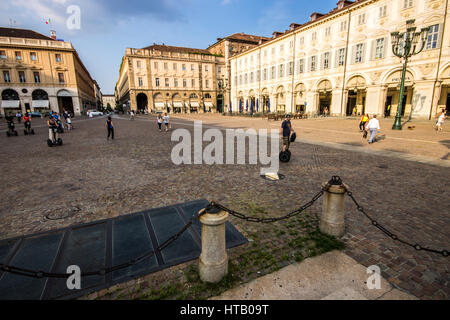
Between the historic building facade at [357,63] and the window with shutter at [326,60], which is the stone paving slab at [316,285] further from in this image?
the window with shutter at [326,60]

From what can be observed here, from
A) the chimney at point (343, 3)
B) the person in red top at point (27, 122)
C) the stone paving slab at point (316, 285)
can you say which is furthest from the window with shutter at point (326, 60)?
the stone paving slab at point (316, 285)

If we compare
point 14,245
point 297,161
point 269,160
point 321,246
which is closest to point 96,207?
point 14,245

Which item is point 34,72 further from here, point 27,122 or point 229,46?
point 229,46

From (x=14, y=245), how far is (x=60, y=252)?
84 centimetres

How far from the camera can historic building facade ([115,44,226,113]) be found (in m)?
57.4

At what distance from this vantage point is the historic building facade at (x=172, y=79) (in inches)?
2260

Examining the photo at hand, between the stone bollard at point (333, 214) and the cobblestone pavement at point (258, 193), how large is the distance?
24 centimetres

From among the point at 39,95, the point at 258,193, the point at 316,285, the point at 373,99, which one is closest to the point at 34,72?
the point at 39,95

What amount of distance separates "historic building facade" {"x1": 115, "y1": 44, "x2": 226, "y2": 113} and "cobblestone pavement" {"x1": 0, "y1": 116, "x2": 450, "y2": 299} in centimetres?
4909

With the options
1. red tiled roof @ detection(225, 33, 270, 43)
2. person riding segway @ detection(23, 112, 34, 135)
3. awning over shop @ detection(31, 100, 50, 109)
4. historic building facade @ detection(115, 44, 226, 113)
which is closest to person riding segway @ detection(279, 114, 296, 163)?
person riding segway @ detection(23, 112, 34, 135)

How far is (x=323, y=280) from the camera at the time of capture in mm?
2824

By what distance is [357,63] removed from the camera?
30.3 meters

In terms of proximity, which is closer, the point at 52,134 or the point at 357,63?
the point at 52,134

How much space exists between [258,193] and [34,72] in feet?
195
